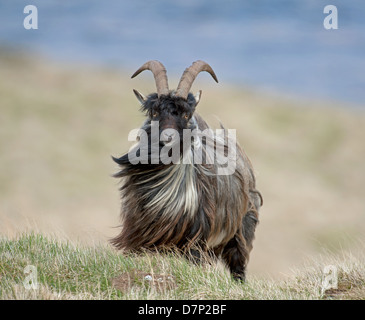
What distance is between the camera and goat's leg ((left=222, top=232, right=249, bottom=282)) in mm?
12422

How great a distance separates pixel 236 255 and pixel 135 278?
3.89 metres

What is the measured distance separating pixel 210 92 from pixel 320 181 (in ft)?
55.7

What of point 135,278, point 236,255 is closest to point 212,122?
point 236,255

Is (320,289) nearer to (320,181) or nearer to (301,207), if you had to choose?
(301,207)

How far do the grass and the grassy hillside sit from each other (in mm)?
31096

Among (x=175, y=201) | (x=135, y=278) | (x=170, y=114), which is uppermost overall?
(x=170, y=114)

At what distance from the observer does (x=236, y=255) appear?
1255 cm

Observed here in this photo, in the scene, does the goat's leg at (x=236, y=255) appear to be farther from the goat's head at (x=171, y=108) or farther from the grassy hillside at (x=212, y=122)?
the grassy hillside at (x=212, y=122)

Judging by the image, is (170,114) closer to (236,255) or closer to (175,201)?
(175,201)

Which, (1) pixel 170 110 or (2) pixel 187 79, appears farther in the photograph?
(2) pixel 187 79

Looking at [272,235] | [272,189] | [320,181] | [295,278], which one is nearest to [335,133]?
[320,181]

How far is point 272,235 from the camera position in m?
48.6

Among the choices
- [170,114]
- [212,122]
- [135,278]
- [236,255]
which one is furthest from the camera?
[212,122]
